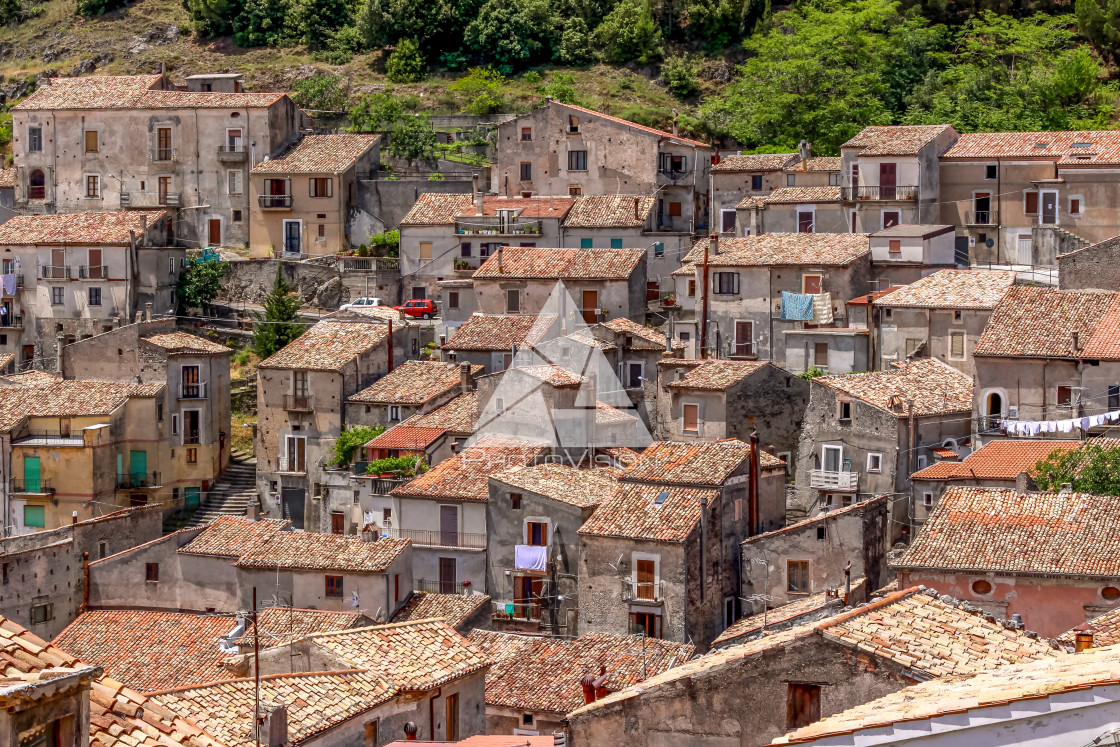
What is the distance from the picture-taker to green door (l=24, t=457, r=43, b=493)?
54.8 metres

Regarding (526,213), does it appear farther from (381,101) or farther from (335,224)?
(381,101)

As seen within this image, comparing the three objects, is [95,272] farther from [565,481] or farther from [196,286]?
[565,481]

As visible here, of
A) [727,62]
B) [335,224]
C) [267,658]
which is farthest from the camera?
[727,62]

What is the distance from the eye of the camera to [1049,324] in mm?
45938

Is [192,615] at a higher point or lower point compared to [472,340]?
lower

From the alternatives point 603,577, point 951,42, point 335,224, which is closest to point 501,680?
point 603,577

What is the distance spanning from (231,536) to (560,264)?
53.5ft

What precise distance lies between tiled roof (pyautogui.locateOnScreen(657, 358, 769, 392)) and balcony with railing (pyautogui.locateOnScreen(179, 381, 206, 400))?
627 inches

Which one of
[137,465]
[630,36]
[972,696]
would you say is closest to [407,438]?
[137,465]

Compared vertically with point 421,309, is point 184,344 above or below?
below

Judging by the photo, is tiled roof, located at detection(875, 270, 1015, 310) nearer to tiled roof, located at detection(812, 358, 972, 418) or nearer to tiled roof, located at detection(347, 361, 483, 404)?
tiled roof, located at detection(812, 358, 972, 418)

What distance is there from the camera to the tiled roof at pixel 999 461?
42.7m

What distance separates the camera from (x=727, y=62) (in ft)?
277

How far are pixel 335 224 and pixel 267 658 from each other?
3923 centimetres
